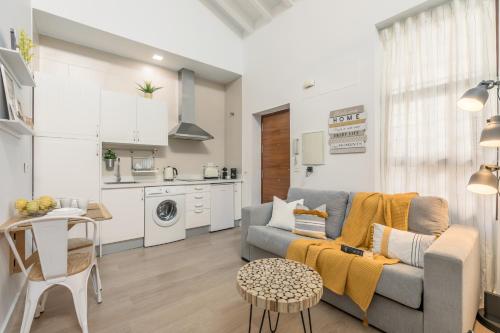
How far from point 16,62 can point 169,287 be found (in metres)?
2.18

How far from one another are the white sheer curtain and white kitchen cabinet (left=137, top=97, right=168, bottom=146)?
10.1 ft

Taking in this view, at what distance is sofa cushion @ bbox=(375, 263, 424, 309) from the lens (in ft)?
4.67

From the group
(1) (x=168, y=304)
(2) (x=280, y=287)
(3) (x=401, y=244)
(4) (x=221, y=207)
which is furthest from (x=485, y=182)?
(4) (x=221, y=207)

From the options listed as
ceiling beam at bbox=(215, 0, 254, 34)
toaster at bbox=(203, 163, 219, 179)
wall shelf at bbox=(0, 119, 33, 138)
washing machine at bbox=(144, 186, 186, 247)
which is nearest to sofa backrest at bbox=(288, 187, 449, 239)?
washing machine at bbox=(144, 186, 186, 247)

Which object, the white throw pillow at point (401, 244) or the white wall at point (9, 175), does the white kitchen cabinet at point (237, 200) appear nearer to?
the white throw pillow at point (401, 244)

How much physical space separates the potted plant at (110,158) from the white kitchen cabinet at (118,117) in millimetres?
368

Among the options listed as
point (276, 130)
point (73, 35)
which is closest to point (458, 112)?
point (276, 130)

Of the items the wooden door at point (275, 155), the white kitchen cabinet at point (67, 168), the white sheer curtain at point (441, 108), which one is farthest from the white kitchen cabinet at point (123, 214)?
the white sheer curtain at point (441, 108)

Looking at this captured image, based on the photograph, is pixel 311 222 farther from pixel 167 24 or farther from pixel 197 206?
pixel 167 24

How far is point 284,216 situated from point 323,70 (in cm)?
196

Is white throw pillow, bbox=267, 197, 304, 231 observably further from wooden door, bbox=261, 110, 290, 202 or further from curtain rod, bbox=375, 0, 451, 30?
curtain rod, bbox=375, 0, 451, 30

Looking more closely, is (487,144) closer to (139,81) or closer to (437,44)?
(437,44)

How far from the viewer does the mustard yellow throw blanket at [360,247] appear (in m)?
1.63

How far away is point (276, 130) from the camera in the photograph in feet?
13.2
